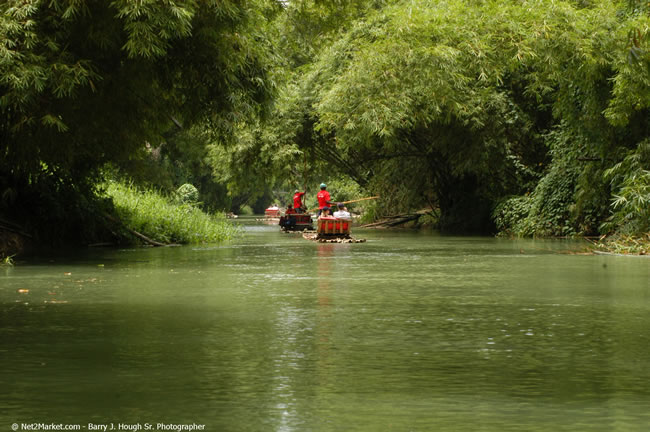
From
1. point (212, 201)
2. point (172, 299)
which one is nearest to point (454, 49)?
point (172, 299)

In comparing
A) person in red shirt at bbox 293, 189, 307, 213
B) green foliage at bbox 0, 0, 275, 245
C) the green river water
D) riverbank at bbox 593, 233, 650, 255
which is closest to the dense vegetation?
green foliage at bbox 0, 0, 275, 245

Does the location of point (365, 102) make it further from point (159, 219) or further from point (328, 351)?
point (328, 351)

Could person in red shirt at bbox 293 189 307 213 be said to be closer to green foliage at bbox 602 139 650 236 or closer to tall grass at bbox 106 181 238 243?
tall grass at bbox 106 181 238 243

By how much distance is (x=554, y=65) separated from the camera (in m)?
30.2

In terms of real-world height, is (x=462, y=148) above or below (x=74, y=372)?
above

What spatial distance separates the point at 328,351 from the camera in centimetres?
825

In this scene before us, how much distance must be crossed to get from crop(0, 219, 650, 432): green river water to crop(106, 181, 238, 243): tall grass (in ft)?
40.3

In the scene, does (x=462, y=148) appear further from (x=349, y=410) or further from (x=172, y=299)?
(x=349, y=410)

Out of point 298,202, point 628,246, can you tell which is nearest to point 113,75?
point 628,246

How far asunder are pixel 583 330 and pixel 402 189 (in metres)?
37.3

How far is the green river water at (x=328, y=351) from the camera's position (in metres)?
5.90

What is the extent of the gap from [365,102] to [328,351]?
25663 mm

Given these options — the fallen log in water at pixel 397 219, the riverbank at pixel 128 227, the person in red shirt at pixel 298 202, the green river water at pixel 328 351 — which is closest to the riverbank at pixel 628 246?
the green river water at pixel 328 351

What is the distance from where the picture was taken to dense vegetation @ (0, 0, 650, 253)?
1872 centimetres
